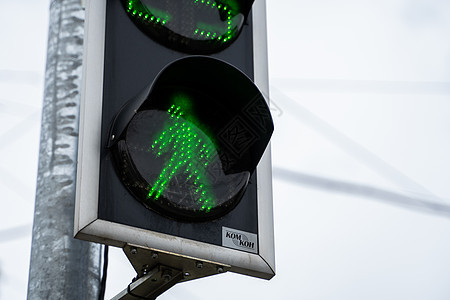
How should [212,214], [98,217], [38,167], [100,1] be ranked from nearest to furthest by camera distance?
[98,217] → [212,214] → [100,1] → [38,167]

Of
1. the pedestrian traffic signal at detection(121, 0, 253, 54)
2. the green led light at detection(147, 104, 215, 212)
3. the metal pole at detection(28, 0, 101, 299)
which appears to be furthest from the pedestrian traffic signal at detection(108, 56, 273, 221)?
the metal pole at detection(28, 0, 101, 299)

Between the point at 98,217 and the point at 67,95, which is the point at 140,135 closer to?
the point at 98,217

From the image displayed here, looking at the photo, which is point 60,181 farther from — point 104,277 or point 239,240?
point 239,240

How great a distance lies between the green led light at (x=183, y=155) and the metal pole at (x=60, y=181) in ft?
1.13

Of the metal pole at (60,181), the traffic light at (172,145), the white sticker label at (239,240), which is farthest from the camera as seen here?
the metal pole at (60,181)

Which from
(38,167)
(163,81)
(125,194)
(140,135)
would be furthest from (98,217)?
(38,167)

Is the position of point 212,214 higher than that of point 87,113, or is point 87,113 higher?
point 87,113

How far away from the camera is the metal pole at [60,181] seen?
77.0 inches

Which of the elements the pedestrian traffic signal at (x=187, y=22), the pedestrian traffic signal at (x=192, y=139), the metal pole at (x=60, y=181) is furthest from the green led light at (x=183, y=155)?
the metal pole at (x=60, y=181)

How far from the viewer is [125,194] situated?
5.70ft

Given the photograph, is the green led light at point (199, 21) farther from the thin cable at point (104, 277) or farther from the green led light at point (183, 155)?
the thin cable at point (104, 277)

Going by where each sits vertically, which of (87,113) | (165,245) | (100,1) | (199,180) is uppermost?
(100,1)

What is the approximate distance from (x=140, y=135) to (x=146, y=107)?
0.06m

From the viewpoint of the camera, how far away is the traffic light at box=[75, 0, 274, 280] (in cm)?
173
